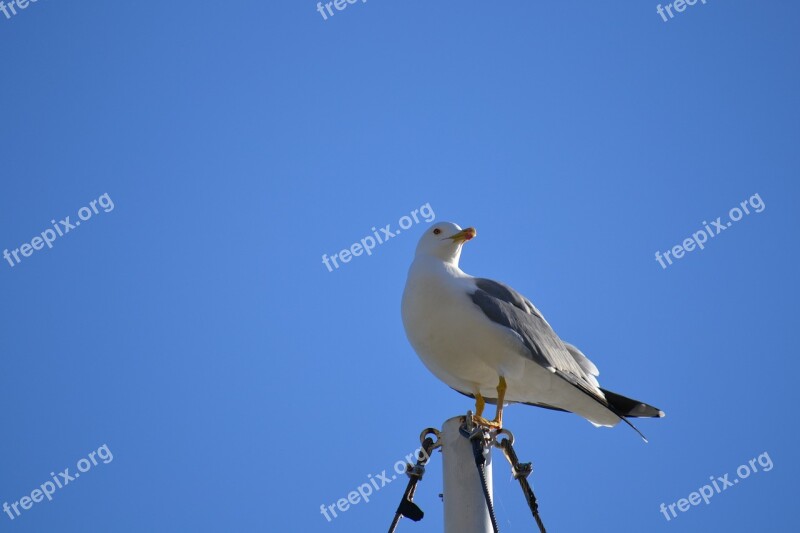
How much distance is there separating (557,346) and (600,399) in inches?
24.1

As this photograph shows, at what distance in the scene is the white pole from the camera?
5875 mm

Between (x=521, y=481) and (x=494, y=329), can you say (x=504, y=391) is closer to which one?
(x=494, y=329)

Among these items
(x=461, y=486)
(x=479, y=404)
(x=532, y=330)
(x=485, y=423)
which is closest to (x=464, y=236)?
(x=532, y=330)

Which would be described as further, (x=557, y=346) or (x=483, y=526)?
(x=557, y=346)

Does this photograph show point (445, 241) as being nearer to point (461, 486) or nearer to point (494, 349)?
point (494, 349)

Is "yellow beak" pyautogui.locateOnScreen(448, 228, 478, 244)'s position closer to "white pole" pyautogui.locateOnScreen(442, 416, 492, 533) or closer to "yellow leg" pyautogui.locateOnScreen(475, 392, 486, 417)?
"yellow leg" pyautogui.locateOnScreen(475, 392, 486, 417)

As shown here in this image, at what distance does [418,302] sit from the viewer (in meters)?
8.17

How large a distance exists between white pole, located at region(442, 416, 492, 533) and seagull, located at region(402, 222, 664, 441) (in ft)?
5.11

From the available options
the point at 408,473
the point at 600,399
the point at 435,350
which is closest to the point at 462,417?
the point at 408,473

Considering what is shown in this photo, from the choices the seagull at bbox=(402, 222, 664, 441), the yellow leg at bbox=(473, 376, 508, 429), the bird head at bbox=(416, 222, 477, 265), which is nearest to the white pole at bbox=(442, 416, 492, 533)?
the yellow leg at bbox=(473, 376, 508, 429)

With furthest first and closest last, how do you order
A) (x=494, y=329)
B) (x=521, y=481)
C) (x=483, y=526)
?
1. (x=494, y=329)
2. (x=521, y=481)
3. (x=483, y=526)

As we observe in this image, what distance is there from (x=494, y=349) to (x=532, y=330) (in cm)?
50

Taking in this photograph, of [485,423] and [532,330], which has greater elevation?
[532,330]

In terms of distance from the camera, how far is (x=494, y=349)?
7988 millimetres
